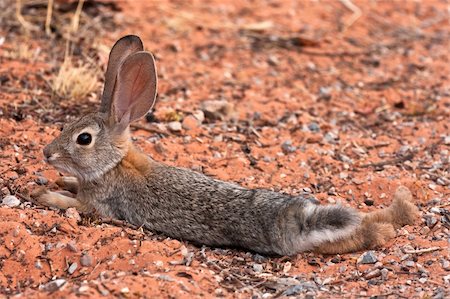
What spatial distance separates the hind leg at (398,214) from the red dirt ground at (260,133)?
121mm

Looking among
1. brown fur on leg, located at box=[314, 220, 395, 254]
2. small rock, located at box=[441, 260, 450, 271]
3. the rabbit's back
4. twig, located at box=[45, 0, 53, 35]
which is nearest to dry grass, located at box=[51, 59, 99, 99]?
twig, located at box=[45, 0, 53, 35]

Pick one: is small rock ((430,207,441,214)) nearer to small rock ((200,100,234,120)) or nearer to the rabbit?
the rabbit

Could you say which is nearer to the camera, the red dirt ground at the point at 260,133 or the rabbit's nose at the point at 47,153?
the red dirt ground at the point at 260,133

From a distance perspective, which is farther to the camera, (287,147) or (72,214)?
(287,147)

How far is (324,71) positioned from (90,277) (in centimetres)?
607

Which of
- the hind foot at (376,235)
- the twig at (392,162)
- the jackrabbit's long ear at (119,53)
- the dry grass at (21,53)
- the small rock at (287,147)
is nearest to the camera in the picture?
the hind foot at (376,235)

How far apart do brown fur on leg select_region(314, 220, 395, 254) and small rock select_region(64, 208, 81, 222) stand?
1.93 metres

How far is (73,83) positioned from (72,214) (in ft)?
8.82

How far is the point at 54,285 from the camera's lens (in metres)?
5.56

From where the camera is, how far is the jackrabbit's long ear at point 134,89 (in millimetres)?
6873

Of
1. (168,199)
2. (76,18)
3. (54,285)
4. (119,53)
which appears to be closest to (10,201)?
(168,199)

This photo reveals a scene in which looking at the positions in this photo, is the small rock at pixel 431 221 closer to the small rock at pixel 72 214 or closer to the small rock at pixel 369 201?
the small rock at pixel 369 201

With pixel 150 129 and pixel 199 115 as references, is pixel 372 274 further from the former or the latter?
pixel 199 115

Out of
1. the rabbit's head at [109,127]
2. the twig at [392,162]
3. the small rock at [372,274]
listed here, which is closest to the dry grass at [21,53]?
the rabbit's head at [109,127]
